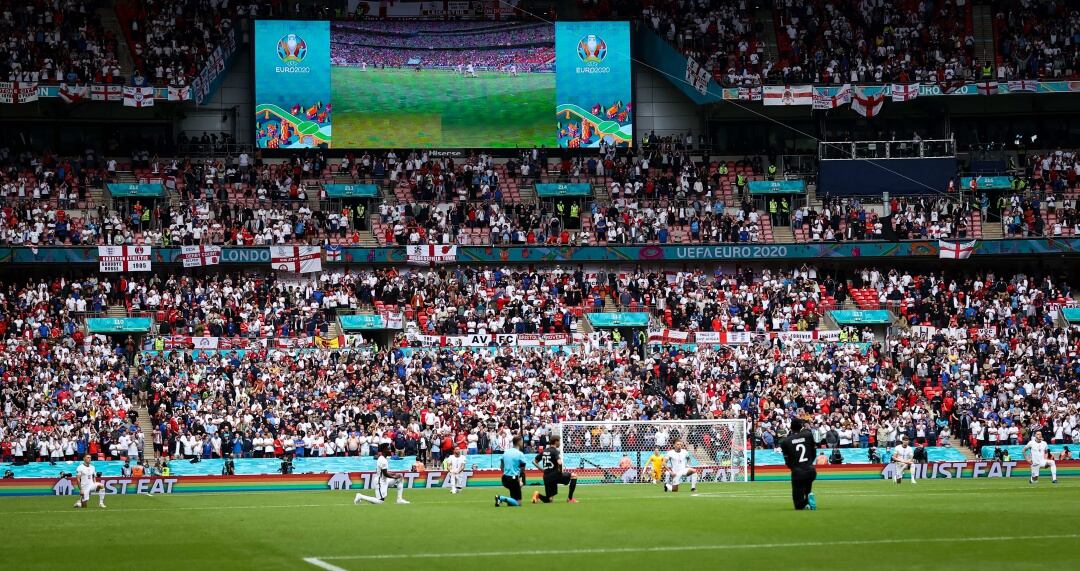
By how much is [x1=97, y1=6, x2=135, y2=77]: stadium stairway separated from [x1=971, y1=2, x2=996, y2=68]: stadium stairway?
3925 cm

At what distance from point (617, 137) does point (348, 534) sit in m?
44.3

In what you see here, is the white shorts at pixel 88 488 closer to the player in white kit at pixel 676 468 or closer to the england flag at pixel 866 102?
the player in white kit at pixel 676 468

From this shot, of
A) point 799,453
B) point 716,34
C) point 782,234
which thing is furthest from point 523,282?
point 799,453

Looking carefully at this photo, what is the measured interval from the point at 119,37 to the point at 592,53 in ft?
71.8

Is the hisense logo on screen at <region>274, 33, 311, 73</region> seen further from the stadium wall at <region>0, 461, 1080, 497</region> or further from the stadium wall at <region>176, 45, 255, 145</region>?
the stadium wall at <region>0, 461, 1080, 497</region>

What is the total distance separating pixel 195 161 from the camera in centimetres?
6153

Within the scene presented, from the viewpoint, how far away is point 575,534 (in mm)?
20281

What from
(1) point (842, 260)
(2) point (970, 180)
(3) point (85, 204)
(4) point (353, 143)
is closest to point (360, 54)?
(4) point (353, 143)

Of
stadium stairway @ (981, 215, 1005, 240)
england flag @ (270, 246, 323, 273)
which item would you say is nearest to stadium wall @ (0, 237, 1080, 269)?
stadium stairway @ (981, 215, 1005, 240)

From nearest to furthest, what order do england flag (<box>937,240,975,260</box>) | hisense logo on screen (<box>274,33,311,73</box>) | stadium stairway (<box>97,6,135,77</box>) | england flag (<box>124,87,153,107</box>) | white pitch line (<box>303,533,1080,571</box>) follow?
1. white pitch line (<box>303,533,1080,571</box>)
2. england flag (<box>937,240,975,260</box>)
3. england flag (<box>124,87,153,107</box>)
4. hisense logo on screen (<box>274,33,311,73</box>)
5. stadium stairway (<box>97,6,135,77</box>)

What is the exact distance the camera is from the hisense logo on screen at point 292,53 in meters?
61.6

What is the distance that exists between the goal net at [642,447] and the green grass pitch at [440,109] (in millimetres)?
24896

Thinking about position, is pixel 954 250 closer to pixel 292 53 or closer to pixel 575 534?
pixel 292 53

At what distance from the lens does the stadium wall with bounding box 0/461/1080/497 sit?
36.7 meters
